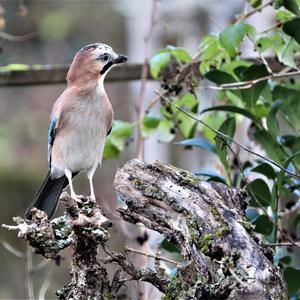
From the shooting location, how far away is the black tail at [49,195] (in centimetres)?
296

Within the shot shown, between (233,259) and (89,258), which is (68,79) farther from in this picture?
(233,259)

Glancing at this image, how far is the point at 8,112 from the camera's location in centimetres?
797

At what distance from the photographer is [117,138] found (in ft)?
9.36

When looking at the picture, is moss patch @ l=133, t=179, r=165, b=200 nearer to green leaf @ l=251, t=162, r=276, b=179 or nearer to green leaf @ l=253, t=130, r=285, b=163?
green leaf @ l=251, t=162, r=276, b=179

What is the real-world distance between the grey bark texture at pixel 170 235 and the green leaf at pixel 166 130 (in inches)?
35.5

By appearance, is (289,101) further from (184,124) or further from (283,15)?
(184,124)

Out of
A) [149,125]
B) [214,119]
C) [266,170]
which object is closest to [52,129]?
[149,125]

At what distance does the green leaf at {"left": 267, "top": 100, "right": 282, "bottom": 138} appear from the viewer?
7.69 ft

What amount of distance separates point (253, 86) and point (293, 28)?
241 mm

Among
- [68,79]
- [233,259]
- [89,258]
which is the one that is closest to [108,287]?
[89,258]

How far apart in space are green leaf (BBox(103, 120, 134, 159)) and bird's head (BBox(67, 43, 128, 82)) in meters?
0.20

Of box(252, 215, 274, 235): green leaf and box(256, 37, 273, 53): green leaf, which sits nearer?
box(252, 215, 274, 235): green leaf

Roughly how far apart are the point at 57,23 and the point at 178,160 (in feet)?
6.37

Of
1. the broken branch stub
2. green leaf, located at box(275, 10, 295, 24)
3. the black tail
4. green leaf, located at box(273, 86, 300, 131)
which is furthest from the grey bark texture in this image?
the black tail
